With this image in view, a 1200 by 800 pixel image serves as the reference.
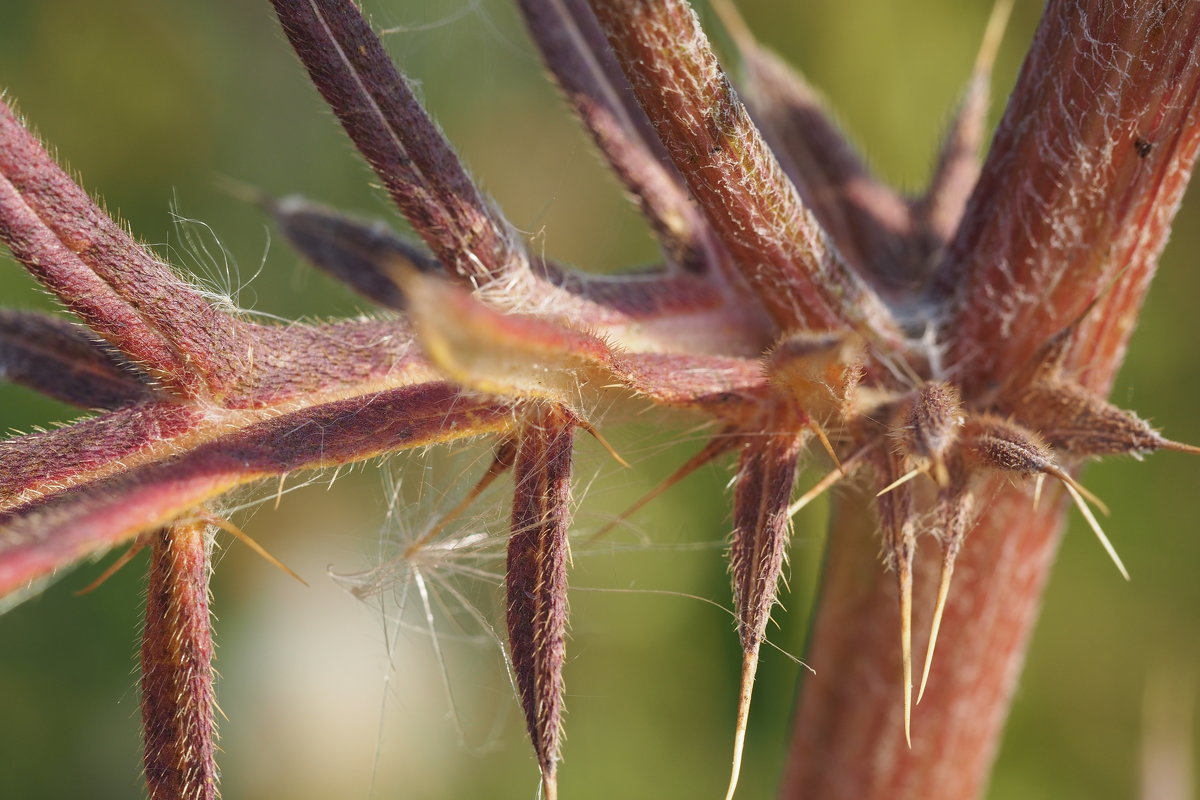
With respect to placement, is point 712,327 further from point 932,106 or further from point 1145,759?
point 932,106

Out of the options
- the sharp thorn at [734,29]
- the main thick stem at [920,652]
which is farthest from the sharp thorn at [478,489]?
the sharp thorn at [734,29]

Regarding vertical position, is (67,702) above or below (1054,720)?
below

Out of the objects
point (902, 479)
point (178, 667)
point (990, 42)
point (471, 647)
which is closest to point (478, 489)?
point (178, 667)

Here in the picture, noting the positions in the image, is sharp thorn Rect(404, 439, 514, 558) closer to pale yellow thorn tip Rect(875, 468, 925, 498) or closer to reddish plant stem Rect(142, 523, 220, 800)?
reddish plant stem Rect(142, 523, 220, 800)

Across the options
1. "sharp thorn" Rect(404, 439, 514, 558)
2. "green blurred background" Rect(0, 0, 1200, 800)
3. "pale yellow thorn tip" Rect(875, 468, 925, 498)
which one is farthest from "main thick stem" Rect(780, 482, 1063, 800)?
"green blurred background" Rect(0, 0, 1200, 800)

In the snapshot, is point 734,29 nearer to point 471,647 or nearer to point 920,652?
point 920,652

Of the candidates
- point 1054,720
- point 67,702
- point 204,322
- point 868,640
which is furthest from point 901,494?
point 67,702
